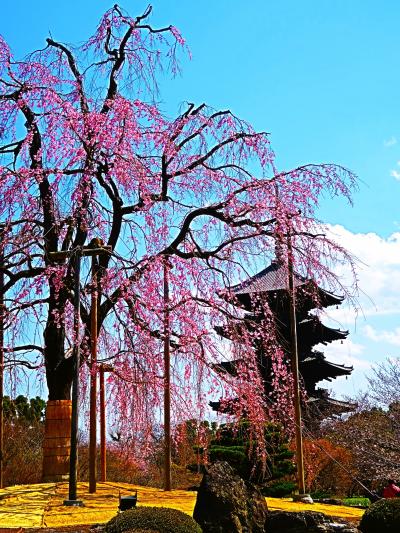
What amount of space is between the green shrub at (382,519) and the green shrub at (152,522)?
318cm

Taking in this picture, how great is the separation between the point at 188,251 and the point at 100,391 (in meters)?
3.29

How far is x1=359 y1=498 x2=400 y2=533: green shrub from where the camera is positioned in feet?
35.2

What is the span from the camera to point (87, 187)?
44.9ft

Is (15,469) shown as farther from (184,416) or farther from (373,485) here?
(373,485)

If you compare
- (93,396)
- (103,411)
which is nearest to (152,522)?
(93,396)

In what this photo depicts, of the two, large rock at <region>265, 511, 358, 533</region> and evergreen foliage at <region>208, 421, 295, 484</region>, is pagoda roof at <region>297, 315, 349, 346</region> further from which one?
large rock at <region>265, 511, 358, 533</region>

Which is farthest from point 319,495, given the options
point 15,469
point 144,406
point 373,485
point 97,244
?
point 97,244

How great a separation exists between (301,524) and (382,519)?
49.0 inches

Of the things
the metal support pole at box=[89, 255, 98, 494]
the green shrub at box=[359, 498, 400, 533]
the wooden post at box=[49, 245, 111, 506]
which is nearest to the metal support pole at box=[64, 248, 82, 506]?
the wooden post at box=[49, 245, 111, 506]

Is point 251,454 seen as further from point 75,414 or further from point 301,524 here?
point 301,524

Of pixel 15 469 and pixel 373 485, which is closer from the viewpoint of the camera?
pixel 15 469

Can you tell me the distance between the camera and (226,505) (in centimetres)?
1012

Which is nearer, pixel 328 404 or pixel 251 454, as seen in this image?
pixel 251 454

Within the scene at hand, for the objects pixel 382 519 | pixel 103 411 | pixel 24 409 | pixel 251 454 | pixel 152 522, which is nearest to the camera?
pixel 152 522
